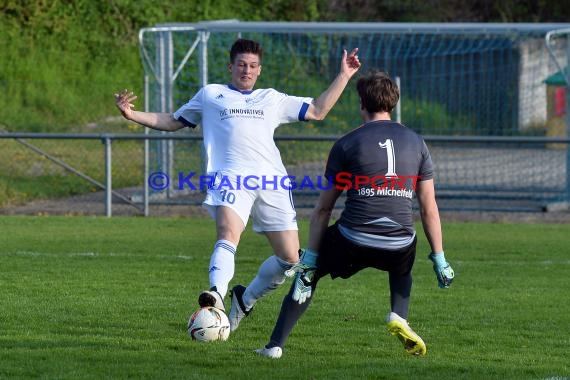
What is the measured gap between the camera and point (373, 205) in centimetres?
649

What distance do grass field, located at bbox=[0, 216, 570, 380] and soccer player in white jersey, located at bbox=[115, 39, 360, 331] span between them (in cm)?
49

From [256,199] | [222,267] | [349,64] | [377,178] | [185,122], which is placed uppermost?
[349,64]

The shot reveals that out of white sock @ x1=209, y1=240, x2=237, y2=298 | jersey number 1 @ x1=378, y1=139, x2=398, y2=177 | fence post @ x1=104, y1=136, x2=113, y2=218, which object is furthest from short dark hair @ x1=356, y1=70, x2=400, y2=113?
fence post @ x1=104, y1=136, x2=113, y2=218

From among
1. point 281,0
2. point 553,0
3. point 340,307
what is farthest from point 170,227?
point 553,0

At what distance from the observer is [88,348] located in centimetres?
703

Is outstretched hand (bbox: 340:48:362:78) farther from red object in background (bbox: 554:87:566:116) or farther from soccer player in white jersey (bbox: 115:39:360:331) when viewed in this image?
red object in background (bbox: 554:87:566:116)

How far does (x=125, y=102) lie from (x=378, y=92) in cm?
208

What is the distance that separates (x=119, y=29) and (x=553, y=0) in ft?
46.9

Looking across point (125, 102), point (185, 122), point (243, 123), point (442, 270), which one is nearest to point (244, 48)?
point (243, 123)

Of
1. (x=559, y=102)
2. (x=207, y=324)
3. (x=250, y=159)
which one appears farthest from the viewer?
(x=559, y=102)

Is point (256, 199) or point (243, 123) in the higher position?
point (243, 123)

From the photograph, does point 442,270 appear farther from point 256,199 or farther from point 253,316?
point 253,316

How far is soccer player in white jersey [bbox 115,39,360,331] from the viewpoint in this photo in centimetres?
743

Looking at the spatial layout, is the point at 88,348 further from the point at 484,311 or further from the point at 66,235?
the point at 66,235
